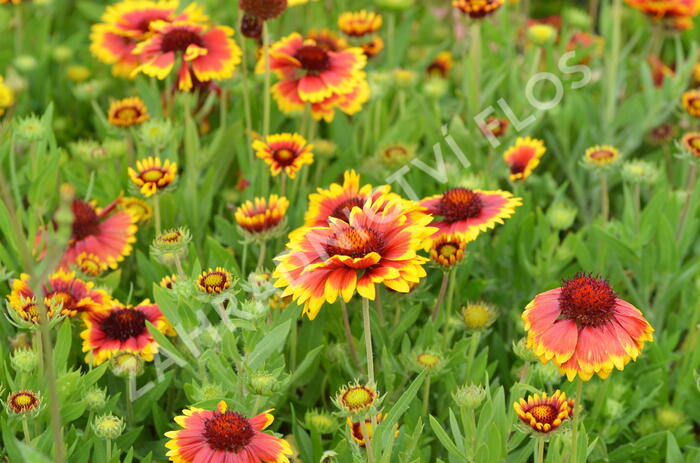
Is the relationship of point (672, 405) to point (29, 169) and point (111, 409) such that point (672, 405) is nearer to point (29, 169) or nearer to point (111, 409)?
point (111, 409)

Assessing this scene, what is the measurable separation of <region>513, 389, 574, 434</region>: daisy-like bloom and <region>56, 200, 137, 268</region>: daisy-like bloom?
0.90m

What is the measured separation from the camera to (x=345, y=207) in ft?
5.60

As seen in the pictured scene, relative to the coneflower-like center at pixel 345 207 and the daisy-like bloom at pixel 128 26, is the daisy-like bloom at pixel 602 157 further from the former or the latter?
the daisy-like bloom at pixel 128 26

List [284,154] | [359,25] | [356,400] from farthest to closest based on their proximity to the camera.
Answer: [359,25] < [284,154] < [356,400]

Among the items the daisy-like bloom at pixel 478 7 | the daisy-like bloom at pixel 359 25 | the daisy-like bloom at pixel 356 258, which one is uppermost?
the daisy-like bloom at pixel 478 7

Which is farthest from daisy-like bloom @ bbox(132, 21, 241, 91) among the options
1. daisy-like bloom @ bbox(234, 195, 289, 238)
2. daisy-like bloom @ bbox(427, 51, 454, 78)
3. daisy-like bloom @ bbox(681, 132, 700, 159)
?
daisy-like bloom @ bbox(681, 132, 700, 159)

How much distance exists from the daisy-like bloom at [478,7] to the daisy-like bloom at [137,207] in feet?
2.71

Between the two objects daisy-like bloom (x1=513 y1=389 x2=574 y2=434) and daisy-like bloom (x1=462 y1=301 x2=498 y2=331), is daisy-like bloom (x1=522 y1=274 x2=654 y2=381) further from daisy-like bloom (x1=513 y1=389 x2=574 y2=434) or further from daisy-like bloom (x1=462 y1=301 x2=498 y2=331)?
daisy-like bloom (x1=462 y1=301 x2=498 y2=331)

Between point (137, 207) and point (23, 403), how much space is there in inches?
27.2

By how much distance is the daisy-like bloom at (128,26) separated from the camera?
2252 mm

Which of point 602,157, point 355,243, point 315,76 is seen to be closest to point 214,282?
point 355,243

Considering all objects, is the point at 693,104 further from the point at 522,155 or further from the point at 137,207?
the point at 137,207

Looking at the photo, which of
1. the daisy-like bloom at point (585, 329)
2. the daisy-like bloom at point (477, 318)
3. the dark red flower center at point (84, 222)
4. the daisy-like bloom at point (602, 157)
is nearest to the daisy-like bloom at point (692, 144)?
the daisy-like bloom at point (602, 157)

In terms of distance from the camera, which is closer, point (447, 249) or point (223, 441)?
point (223, 441)
